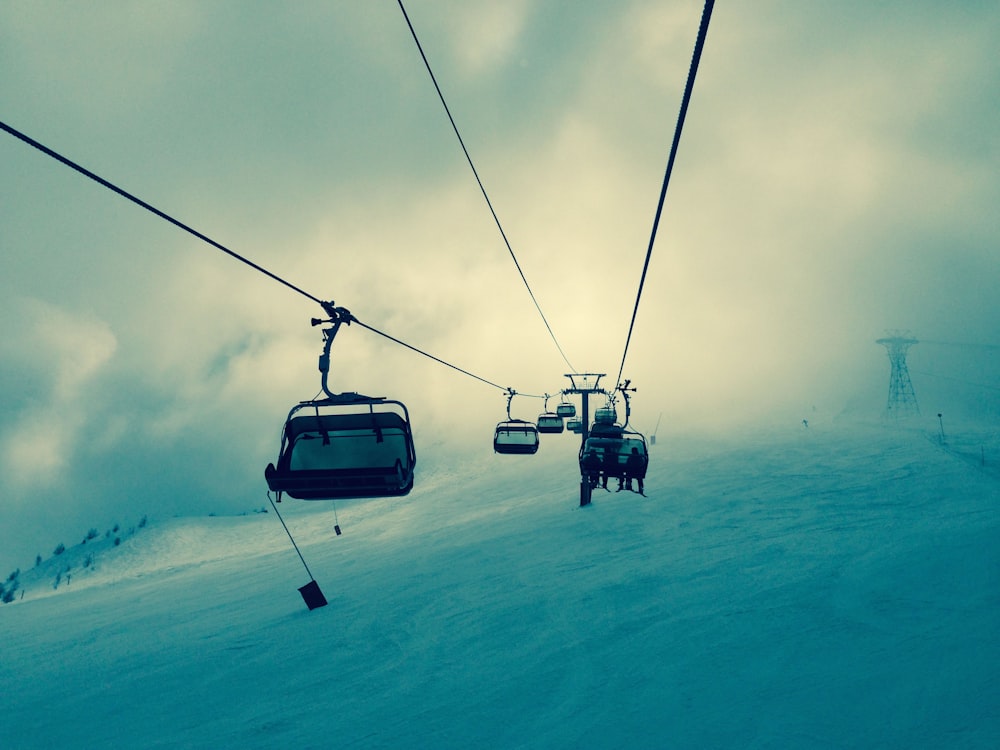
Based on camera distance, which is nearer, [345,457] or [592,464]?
[345,457]

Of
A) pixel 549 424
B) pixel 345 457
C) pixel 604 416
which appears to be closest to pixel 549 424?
pixel 549 424

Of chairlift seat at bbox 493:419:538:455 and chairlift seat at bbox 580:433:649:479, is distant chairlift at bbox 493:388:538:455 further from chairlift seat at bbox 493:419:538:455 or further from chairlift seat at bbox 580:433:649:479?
chairlift seat at bbox 580:433:649:479

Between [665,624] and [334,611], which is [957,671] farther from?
[334,611]

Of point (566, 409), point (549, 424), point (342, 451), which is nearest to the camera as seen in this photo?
point (342, 451)

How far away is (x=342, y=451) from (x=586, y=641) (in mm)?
8304

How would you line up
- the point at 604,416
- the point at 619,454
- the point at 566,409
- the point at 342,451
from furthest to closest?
1. the point at 566,409
2. the point at 604,416
3. the point at 619,454
4. the point at 342,451

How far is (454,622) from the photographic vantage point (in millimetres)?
12594

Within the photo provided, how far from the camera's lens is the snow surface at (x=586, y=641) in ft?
26.4

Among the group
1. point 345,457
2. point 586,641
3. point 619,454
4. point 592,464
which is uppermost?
point 345,457

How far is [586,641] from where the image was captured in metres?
A: 10.7

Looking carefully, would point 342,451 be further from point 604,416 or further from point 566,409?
point 566,409

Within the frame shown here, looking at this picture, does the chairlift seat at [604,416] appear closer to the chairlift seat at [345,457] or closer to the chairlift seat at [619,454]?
the chairlift seat at [619,454]

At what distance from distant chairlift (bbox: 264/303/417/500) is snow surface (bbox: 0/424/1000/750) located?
583 centimetres

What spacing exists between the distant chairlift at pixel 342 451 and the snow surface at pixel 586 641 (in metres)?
5.83
